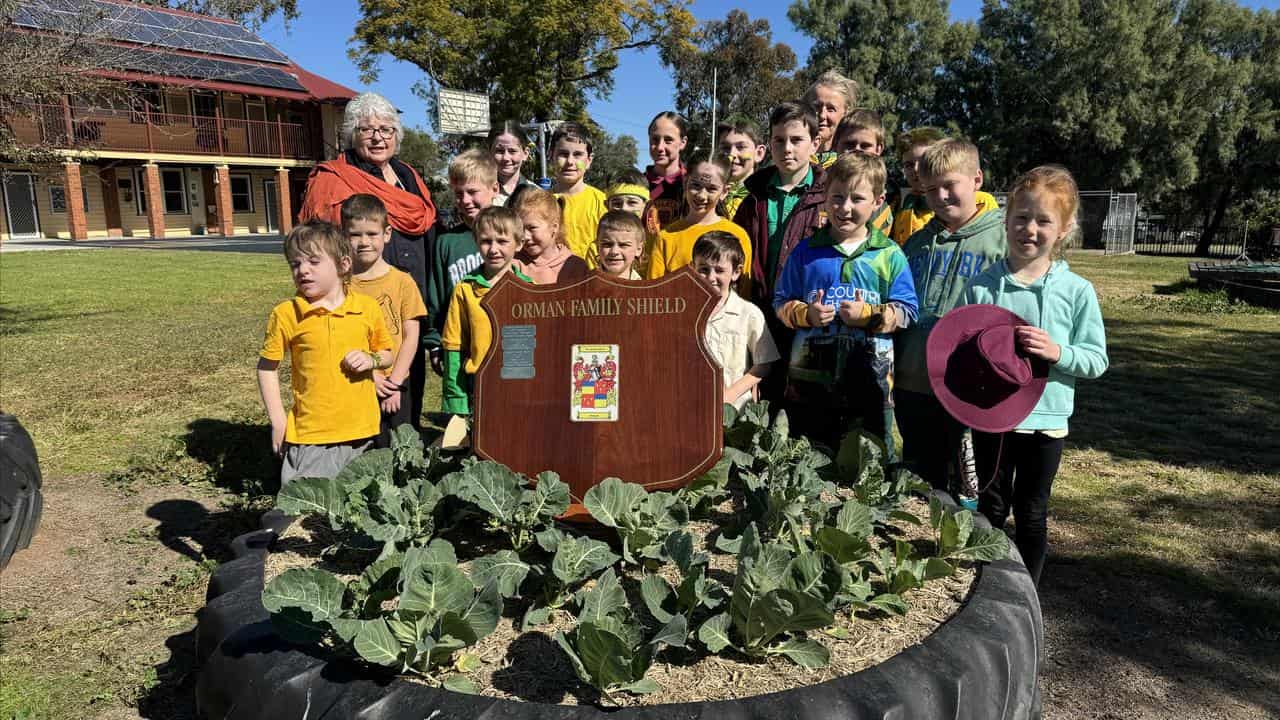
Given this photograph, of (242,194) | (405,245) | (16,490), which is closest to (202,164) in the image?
(242,194)

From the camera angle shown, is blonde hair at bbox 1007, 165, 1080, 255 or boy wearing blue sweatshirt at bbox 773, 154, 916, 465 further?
boy wearing blue sweatshirt at bbox 773, 154, 916, 465

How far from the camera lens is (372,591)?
192cm

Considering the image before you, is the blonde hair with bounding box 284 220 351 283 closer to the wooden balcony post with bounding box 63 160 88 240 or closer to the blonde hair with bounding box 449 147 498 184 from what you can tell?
the blonde hair with bounding box 449 147 498 184

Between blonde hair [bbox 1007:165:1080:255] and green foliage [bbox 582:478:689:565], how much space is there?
65.5 inches

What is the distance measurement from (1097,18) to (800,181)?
38.1 metres

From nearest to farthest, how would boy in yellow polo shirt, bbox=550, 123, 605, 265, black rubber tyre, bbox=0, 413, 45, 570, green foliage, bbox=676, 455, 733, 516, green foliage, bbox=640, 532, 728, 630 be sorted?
green foliage, bbox=640, 532, 728, 630 → green foliage, bbox=676, 455, 733, 516 → black rubber tyre, bbox=0, 413, 45, 570 → boy in yellow polo shirt, bbox=550, 123, 605, 265

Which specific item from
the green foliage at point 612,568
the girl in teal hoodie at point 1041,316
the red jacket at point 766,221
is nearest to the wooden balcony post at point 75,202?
the red jacket at point 766,221

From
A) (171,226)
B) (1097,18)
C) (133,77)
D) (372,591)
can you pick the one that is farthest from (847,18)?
(372,591)

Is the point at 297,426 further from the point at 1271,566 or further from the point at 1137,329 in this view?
the point at 1137,329

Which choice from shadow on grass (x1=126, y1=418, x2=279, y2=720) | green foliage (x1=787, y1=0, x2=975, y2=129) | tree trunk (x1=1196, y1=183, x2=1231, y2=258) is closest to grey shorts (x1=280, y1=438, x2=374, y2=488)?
shadow on grass (x1=126, y1=418, x2=279, y2=720)

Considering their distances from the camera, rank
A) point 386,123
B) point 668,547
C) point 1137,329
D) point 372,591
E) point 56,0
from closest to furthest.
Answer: point 372,591
point 668,547
point 386,123
point 56,0
point 1137,329

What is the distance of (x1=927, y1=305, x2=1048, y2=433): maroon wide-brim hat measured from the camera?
2617mm

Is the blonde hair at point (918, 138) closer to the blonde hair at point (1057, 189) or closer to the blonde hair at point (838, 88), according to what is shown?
the blonde hair at point (838, 88)

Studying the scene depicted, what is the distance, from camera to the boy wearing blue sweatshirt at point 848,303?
3.07m
